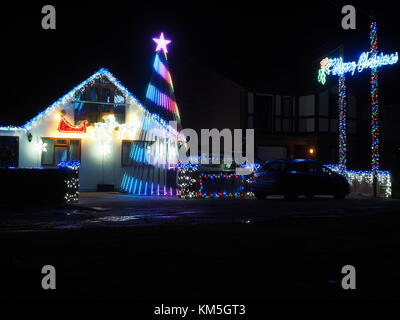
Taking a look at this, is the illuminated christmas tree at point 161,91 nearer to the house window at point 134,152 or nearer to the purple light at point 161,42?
the purple light at point 161,42

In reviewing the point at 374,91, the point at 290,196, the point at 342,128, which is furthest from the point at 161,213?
the point at 342,128

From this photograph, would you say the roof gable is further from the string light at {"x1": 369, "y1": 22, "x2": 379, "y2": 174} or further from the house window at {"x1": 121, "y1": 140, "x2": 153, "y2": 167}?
the string light at {"x1": 369, "y1": 22, "x2": 379, "y2": 174}

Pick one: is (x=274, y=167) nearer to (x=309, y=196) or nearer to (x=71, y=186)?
(x=309, y=196)

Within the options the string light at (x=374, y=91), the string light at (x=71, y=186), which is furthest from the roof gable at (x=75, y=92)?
the string light at (x=374, y=91)

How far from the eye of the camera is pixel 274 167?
2375 cm

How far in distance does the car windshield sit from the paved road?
1.92m

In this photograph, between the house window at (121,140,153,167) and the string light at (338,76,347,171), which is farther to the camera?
the string light at (338,76,347,171)

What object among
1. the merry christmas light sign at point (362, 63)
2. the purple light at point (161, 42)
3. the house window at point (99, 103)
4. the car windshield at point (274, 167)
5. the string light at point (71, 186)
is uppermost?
the purple light at point (161, 42)

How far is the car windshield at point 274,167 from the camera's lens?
75.7 ft

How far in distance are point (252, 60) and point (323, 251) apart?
32689 mm

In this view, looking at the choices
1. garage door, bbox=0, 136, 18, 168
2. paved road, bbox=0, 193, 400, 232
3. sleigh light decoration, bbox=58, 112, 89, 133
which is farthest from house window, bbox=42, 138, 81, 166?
paved road, bbox=0, 193, 400, 232

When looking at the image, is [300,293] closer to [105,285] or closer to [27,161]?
[105,285]

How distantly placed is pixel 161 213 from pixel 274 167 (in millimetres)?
8121

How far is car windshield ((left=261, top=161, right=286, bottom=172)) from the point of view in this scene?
2306cm
